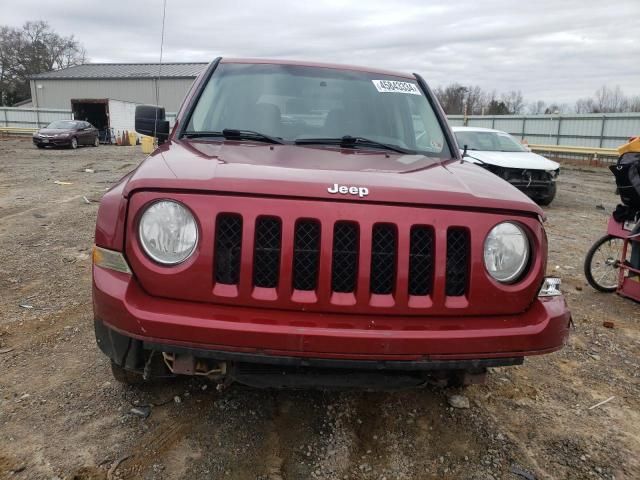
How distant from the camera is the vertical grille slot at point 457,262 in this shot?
2.06 metres

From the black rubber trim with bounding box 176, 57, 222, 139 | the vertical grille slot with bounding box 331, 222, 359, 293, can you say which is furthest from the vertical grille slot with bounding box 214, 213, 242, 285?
the black rubber trim with bounding box 176, 57, 222, 139

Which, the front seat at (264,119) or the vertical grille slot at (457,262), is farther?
the front seat at (264,119)

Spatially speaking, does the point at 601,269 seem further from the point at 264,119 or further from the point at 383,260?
the point at 383,260

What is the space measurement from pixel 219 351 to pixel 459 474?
1.27 metres

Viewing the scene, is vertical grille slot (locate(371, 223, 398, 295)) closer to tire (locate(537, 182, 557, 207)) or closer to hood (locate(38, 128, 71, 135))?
tire (locate(537, 182, 557, 207))

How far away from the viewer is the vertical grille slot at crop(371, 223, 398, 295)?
2.01 metres

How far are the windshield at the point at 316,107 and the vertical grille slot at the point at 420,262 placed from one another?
1131 mm

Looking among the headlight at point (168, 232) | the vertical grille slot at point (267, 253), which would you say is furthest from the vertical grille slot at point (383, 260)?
the headlight at point (168, 232)

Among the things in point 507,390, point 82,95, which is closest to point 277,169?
point 507,390

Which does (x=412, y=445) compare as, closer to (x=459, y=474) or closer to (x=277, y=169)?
(x=459, y=474)

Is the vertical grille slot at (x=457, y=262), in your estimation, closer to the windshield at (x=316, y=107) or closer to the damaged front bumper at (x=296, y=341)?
the damaged front bumper at (x=296, y=341)

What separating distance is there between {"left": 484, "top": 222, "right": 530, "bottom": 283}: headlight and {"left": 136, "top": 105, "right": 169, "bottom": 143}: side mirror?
240cm

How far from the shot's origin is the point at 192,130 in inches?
125

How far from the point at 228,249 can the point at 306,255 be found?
305 millimetres
